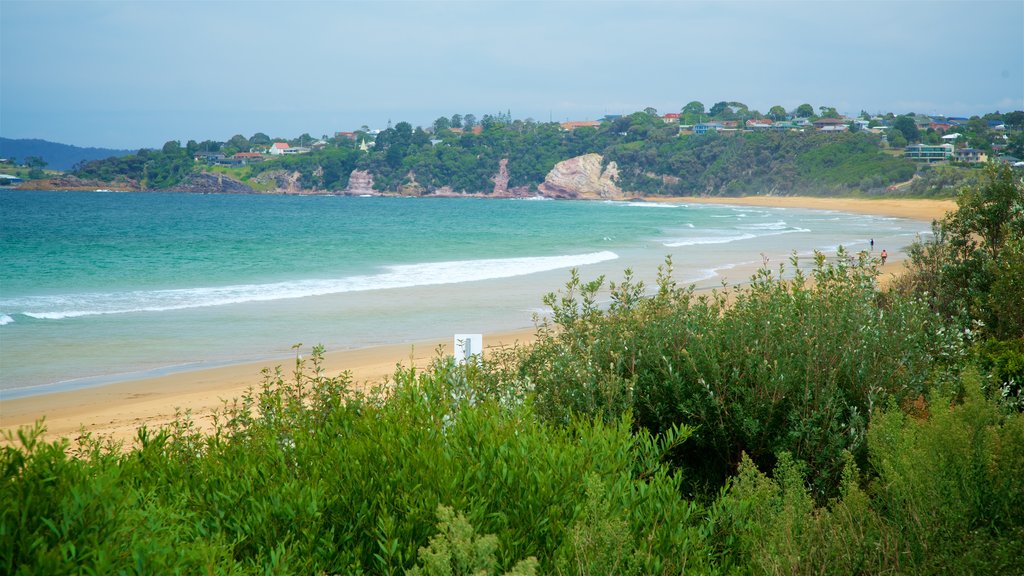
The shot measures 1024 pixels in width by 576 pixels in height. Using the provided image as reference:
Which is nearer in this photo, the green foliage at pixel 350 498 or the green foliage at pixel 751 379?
the green foliage at pixel 350 498

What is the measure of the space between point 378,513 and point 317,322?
59.1ft

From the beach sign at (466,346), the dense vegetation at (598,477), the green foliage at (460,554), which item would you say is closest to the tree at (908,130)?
the beach sign at (466,346)

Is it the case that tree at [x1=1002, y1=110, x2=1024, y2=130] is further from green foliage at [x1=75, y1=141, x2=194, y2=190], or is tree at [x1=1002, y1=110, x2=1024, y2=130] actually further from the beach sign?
the beach sign

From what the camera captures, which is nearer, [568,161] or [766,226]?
[766,226]

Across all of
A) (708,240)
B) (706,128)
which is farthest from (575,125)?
(708,240)

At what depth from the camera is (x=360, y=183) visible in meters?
151

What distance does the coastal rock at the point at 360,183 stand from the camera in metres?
151

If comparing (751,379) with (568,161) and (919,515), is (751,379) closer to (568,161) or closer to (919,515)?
(919,515)

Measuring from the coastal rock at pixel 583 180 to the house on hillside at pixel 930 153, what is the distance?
151 ft

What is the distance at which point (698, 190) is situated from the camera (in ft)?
445

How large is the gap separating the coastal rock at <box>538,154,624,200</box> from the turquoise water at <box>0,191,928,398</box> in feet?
251

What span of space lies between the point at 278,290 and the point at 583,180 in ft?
400

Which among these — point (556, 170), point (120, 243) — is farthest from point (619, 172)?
point (120, 243)

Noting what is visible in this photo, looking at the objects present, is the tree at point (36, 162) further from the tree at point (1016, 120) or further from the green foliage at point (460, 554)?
the green foliage at point (460, 554)
